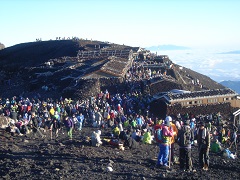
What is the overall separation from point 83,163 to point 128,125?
1087 cm

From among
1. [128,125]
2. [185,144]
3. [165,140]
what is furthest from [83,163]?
[128,125]

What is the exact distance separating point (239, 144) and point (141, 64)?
26.6 metres

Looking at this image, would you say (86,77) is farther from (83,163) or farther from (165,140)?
(165,140)

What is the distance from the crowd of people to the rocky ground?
0.68 m

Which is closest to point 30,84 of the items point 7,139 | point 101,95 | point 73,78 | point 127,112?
point 73,78

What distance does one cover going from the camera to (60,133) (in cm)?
2130

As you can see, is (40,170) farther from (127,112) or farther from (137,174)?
(127,112)

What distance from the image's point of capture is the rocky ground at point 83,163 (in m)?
11.3

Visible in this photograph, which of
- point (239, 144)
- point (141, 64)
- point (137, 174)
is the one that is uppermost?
point (141, 64)

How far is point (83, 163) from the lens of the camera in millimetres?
12742

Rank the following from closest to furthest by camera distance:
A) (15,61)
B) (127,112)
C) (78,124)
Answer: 1. (78,124)
2. (127,112)
3. (15,61)

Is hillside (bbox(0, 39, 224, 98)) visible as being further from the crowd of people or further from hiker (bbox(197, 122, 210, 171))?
hiker (bbox(197, 122, 210, 171))

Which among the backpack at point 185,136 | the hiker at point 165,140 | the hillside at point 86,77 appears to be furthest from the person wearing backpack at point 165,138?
the hillside at point 86,77

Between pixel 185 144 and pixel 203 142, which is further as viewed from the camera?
pixel 203 142
